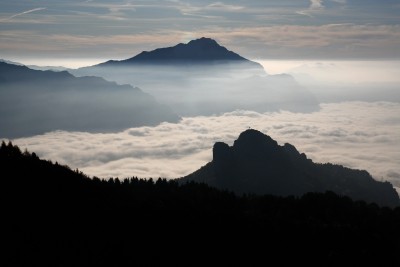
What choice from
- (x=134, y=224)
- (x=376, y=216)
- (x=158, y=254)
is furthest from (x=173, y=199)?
(x=376, y=216)

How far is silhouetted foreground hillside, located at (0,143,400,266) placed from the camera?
107062mm

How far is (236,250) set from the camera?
412 ft

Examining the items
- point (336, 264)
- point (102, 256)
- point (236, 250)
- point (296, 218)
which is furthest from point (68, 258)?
point (296, 218)

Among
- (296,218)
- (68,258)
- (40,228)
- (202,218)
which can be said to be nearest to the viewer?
(68,258)

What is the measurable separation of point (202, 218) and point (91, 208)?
33.2 meters

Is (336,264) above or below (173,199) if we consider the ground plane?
below

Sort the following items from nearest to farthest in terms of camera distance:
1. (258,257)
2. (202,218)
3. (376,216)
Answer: (258,257) → (202,218) → (376,216)

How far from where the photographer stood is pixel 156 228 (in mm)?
125938

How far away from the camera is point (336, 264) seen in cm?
12719

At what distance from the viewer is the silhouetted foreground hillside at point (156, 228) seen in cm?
10706

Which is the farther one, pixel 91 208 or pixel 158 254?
pixel 91 208

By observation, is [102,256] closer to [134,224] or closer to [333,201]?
[134,224]

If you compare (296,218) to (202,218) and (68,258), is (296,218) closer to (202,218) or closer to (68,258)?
(202,218)

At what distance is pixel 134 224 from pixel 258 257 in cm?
3441
